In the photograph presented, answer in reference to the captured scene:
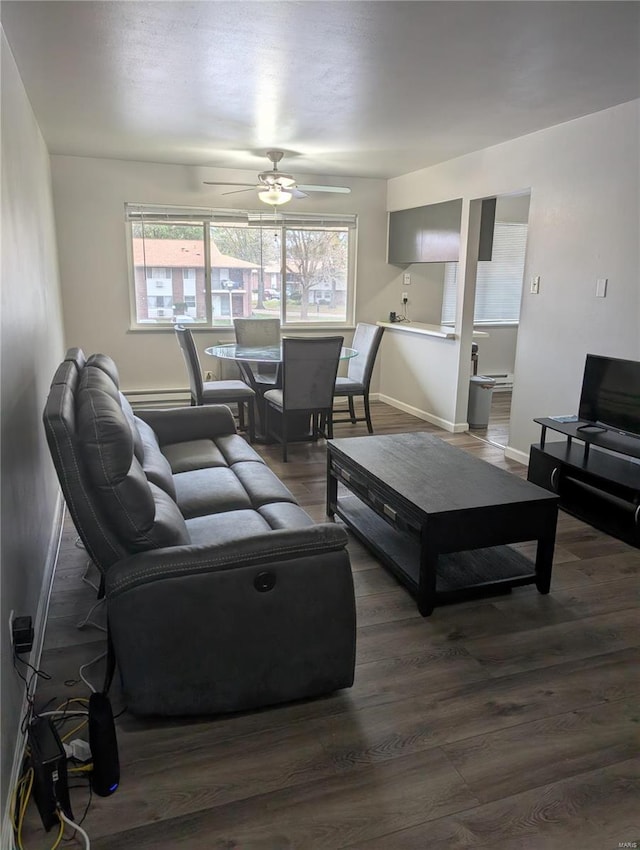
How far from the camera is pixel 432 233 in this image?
19.0 feet

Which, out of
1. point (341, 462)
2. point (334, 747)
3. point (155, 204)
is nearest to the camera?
point (334, 747)

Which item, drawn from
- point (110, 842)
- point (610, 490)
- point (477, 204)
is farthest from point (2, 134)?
point (477, 204)

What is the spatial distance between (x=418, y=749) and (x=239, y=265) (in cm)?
531

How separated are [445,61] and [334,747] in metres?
2.92

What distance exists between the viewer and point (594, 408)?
3.68 m

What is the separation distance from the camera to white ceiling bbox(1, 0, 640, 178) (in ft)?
7.75

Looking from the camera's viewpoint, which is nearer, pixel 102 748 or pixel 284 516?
pixel 102 748

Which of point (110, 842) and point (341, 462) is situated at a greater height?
point (341, 462)

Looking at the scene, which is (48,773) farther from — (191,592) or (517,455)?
(517,455)

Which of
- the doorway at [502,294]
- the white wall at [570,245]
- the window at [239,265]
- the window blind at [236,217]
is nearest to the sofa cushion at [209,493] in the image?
the white wall at [570,245]

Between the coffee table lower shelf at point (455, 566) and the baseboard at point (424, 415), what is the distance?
2.61m

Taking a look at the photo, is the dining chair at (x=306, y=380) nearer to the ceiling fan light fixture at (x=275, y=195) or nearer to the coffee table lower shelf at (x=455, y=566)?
the ceiling fan light fixture at (x=275, y=195)

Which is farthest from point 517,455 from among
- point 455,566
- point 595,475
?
point 455,566

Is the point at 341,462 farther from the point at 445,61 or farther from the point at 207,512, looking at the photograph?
the point at 445,61
